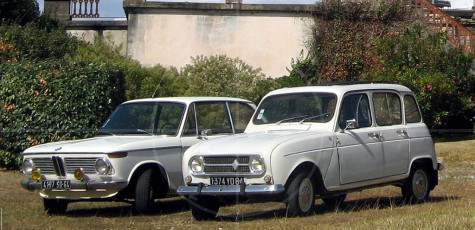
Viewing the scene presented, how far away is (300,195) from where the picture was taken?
1081cm

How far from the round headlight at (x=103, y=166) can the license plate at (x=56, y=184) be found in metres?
0.46

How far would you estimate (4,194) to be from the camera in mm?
14547

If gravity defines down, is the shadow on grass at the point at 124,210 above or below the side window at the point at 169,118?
below

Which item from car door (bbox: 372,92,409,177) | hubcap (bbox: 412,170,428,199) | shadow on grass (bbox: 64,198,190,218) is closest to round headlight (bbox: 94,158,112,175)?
shadow on grass (bbox: 64,198,190,218)

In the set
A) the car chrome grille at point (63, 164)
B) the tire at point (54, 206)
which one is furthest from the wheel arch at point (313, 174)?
the tire at point (54, 206)

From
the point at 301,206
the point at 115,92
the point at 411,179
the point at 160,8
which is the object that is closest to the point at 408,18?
the point at 160,8

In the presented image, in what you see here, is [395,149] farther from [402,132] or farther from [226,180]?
[226,180]

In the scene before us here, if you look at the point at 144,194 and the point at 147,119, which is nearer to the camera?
the point at 144,194

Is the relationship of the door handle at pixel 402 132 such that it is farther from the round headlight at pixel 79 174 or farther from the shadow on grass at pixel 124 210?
the round headlight at pixel 79 174

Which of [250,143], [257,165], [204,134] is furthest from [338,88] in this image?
[257,165]

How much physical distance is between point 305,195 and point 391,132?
2119mm

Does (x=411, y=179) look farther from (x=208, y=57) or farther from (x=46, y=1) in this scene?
(x=46, y=1)

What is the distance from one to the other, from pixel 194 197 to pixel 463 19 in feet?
61.5

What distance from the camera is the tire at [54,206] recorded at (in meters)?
12.2
